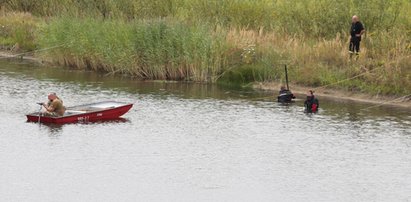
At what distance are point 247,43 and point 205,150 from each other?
16.0m

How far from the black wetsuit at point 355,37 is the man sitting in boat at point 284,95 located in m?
4.33

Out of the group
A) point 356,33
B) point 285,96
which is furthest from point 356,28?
point 285,96

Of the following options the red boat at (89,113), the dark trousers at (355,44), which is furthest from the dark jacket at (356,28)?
the red boat at (89,113)

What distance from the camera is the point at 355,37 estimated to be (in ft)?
160

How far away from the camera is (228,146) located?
38.0m

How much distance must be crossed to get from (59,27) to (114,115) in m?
15.6

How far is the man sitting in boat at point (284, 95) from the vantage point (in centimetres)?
4594

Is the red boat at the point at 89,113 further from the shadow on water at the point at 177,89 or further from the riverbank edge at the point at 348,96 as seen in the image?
the riverbank edge at the point at 348,96

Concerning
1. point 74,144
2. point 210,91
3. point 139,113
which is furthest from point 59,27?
point 74,144

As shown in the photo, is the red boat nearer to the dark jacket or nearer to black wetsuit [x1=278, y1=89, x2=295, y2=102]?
black wetsuit [x1=278, y1=89, x2=295, y2=102]

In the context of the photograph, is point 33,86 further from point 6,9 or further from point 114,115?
point 6,9

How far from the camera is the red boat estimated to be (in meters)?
41.4

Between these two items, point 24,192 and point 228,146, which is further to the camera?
point 228,146

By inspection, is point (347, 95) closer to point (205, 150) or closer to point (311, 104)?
point (311, 104)
